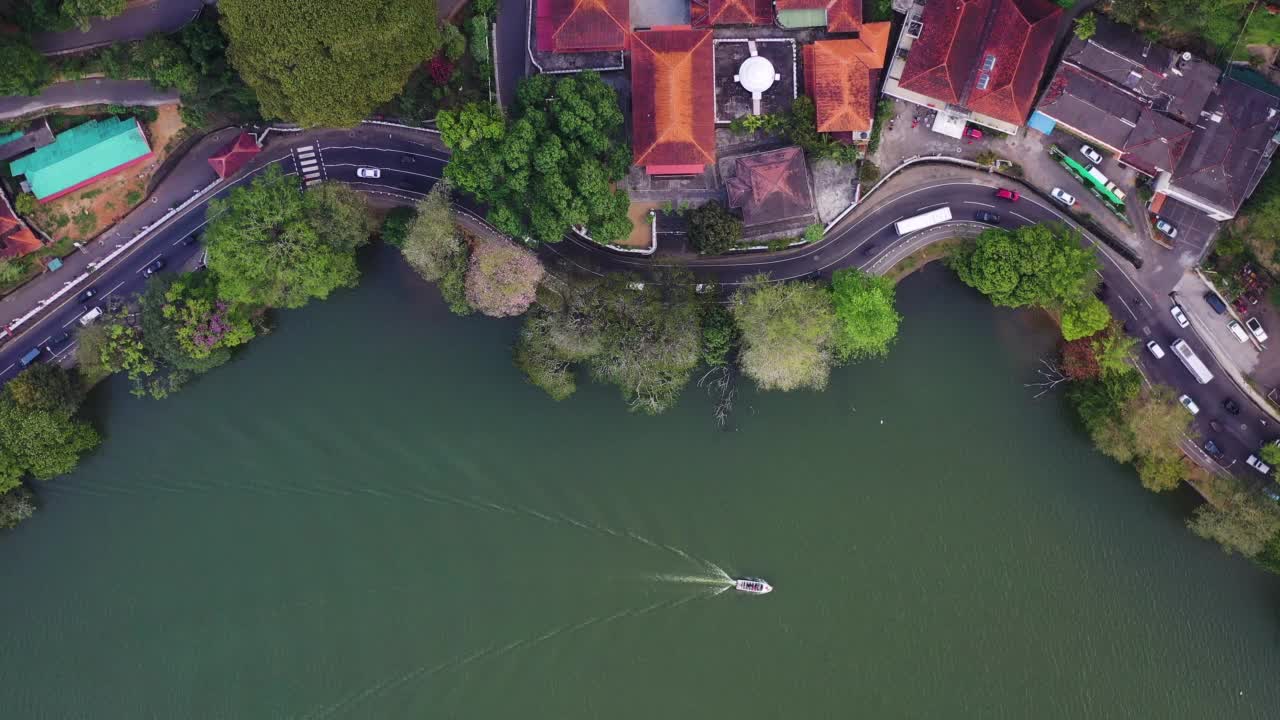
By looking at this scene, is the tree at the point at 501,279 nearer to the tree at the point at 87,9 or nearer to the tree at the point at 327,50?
the tree at the point at 327,50

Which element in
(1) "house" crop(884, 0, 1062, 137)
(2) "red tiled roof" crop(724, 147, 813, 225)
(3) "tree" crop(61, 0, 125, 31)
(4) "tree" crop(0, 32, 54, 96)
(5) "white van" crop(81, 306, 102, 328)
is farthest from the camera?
(5) "white van" crop(81, 306, 102, 328)

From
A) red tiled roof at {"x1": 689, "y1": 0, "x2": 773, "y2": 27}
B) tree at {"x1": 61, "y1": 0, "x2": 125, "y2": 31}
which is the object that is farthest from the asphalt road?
red tiled roof at {"x1": 689, "y1": 0, "x2": 773, "y2": 27}

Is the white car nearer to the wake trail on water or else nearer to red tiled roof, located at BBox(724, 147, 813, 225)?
red tiled roof, located at BBox(724, 147, 813, 225)

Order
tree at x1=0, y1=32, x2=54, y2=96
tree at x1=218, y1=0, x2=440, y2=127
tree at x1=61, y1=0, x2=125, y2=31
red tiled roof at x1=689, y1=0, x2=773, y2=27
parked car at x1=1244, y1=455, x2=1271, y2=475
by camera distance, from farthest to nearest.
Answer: parked car at x1=1244, y1=455, x2=1271, y2=475 < red tiled roof at x1=689, y1=0, x2=773, y2=27 < tree at x1=0, y1=32, x2=54, y2=96 < tree at x1=61, y1=0, x2=125, y2=31 < tree at x1=218, y1=0, x2=440, y2=127

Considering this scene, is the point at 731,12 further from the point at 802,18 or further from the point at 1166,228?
the point at 1166,228

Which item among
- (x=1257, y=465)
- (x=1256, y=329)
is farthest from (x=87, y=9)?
(x=1257, y=465)

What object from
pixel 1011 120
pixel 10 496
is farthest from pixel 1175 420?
pixel 10 496
